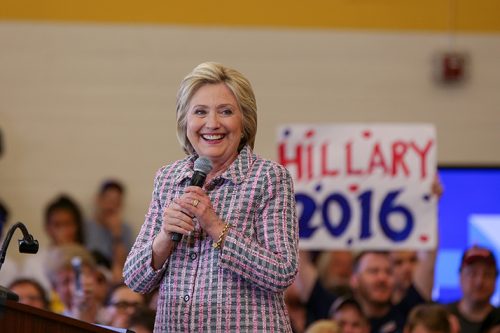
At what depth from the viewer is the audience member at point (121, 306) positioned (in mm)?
5559

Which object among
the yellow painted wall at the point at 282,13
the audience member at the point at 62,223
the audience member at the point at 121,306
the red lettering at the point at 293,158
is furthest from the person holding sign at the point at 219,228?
the yellow painted wall at the point at 282,13

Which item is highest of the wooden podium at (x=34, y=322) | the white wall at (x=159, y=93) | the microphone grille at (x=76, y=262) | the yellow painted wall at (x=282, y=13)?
the yellow painted wall at (x=282, y=13)

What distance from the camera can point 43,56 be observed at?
8023 millimetres

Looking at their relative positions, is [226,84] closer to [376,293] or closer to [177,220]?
[177,220]

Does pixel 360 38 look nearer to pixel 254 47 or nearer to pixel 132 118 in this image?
pixel 254 47

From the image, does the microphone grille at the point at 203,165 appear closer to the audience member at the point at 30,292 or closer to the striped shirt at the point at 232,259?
the striped shirt at the point at 232,259

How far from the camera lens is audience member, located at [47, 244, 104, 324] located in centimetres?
611

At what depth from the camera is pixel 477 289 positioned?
633cm

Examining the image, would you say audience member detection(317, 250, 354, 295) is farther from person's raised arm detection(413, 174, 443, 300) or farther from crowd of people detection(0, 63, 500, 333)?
crowd of people detection(0, 63, 500, 333)

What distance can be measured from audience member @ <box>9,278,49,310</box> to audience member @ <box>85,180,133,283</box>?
4.29 feet

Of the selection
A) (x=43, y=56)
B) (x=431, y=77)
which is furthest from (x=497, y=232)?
(x=43, y=56)

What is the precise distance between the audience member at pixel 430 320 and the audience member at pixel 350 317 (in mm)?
399

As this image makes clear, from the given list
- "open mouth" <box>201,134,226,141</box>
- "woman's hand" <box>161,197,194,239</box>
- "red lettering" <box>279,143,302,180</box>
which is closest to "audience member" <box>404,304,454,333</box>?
"red lettering" <box>279,143,302,180</box>

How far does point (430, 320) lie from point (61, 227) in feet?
8.94
